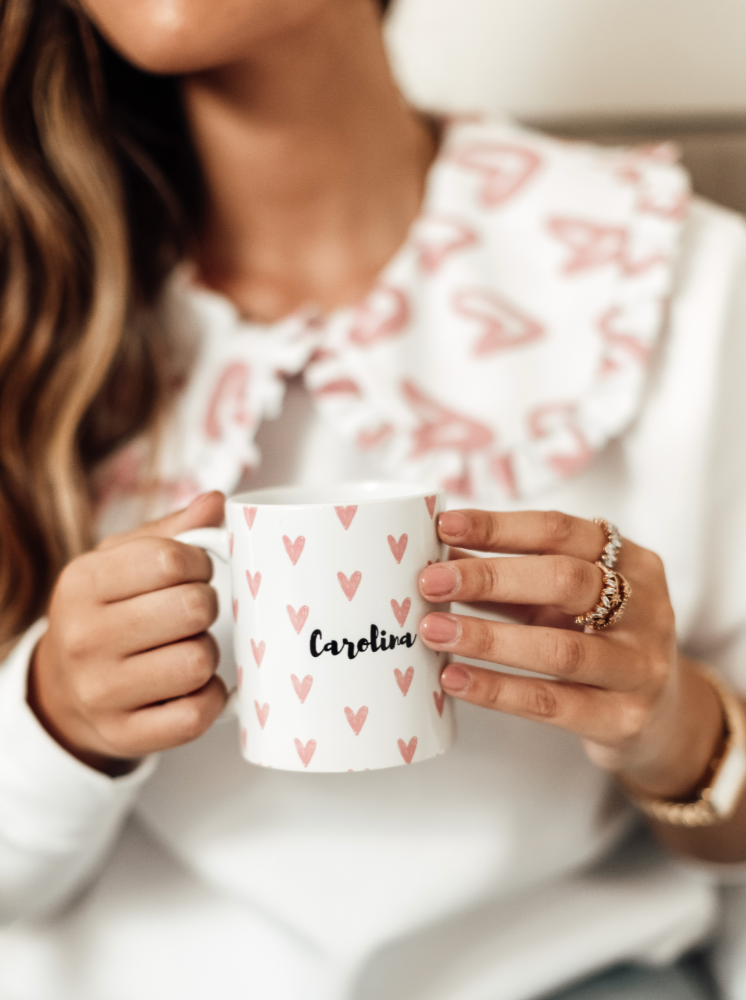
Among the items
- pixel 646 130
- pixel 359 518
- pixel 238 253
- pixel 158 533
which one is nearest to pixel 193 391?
pixel 238 253

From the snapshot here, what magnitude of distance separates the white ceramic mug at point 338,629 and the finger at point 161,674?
0.10 ft

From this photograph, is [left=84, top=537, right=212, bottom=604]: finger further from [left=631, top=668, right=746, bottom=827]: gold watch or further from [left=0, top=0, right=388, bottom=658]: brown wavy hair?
[left=631, top=668, right=746, bottom=827]: gold watch

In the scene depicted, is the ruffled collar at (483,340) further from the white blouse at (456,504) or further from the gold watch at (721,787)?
the gold watch at (721,787)

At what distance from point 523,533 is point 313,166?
1.48 feet

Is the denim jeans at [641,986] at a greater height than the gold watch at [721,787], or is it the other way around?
the gold watch at [721,787]

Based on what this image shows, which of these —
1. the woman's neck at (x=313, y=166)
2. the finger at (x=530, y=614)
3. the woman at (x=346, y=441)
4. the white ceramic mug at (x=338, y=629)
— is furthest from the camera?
the woman's neck at (x=313, y=166)

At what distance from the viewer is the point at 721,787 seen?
0.59m

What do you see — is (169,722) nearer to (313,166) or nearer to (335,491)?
(335,491)

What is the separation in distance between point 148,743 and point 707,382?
458 mm

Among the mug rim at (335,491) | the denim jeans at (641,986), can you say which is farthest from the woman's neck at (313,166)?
the denim jeans at (641,986)

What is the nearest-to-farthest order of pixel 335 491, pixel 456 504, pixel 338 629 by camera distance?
pixel 338 629, pixel 335 491, pixel 456 504

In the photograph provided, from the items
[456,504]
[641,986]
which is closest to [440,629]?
[456,504]

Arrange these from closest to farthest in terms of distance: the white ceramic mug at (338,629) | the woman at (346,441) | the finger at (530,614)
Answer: the white ceramic mug at (338,629)
the finger at (530,614)
the woman at (346,441)

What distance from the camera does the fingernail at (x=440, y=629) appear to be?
421mm
